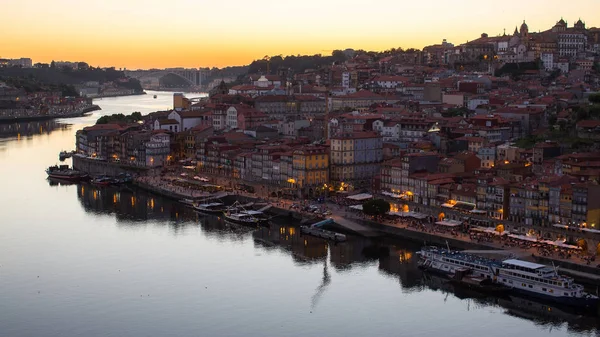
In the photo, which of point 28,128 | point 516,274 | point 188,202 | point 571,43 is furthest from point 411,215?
point 28,128

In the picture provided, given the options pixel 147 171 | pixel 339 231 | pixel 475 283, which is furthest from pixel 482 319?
pixel 147 171

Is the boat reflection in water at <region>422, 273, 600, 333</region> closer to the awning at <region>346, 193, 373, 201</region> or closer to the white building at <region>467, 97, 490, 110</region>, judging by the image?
the awning at <region>346, 193, 373, 201</region>

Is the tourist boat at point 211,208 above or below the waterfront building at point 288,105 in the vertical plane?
below

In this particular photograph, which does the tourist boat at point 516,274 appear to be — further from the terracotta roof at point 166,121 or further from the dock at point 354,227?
the terracotta roof at point 166,121

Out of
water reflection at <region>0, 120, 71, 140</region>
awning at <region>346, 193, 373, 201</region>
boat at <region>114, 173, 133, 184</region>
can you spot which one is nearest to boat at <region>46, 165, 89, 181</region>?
boat at <region>114, 173, 133, 184</region>

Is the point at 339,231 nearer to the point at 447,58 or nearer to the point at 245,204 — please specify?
the point at 245,204

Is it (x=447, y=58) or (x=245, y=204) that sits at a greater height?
(x=447, y=58)

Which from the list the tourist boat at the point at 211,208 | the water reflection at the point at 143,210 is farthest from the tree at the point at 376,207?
the tourist boat at the point at 211,208
